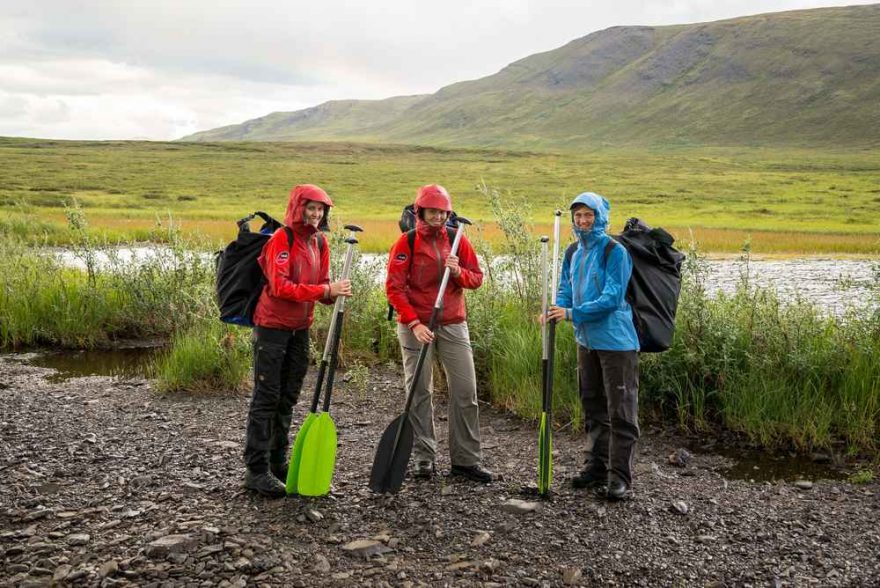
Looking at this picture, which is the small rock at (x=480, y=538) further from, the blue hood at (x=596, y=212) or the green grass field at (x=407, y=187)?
the green grass field at (x=407, y=187)

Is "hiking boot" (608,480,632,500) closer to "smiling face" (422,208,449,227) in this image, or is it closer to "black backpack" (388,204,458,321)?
"black backpack" (388,204,458,321)

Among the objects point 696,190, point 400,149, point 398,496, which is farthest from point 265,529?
point 400,149

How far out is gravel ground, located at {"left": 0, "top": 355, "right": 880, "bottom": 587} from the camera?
5082mm

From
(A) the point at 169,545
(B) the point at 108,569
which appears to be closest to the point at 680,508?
(A) the point at 169,545

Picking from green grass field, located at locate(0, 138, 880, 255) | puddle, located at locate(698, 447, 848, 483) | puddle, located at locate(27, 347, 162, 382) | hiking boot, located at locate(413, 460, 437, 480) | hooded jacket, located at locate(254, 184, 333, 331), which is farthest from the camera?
green grass field, located at locate(0, 138, 880, 255)

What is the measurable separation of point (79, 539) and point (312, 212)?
296cm

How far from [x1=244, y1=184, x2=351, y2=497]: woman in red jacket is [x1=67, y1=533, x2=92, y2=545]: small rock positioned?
4.25 feet

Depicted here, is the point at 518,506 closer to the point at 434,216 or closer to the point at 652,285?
the point at 652,285

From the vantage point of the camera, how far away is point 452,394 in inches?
267

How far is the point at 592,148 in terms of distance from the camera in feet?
595

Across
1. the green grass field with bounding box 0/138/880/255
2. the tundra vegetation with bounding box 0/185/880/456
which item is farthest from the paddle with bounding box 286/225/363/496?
the green grass field with bounding box 0/138/880/255

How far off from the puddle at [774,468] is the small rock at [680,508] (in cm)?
127

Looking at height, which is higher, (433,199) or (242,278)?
(433,199)

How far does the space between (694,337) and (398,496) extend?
14.4 feet
